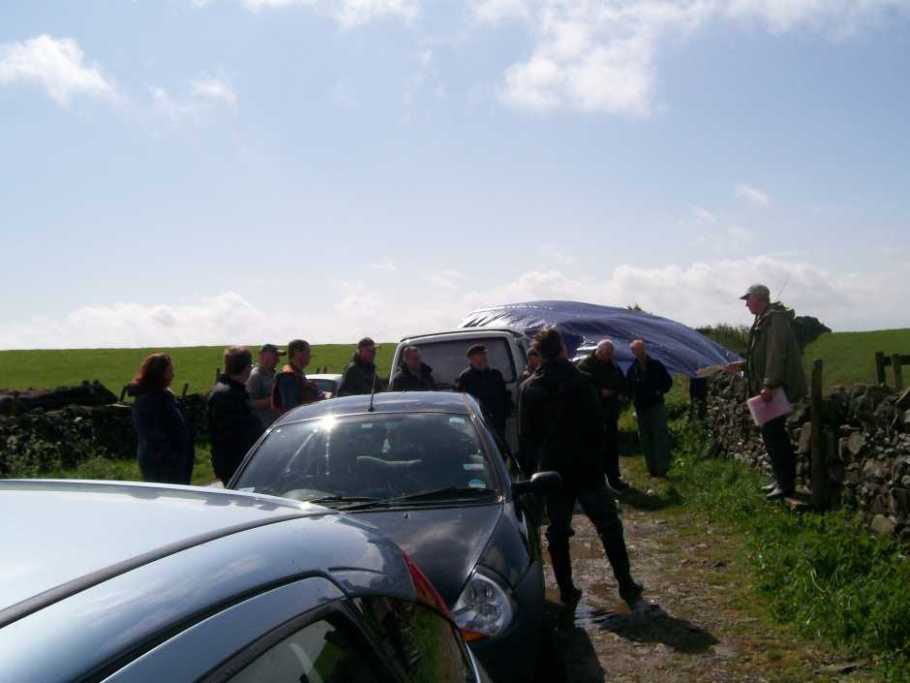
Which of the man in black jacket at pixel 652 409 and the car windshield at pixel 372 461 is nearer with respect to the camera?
the car windshield at pixel 372 461

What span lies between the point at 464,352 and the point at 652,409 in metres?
2.54

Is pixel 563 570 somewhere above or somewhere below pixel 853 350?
below

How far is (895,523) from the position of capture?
276 inches

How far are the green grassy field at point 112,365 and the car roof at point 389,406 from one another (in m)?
37.4

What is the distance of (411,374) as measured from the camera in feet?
36.5

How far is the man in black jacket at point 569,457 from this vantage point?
6.72m

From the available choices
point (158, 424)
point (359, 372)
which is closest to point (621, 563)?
point (158, 424)

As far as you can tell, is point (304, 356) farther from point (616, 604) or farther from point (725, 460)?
point (725, 460)

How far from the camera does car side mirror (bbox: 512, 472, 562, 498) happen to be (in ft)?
18.0

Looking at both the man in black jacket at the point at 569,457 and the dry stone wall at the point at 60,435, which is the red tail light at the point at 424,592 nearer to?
the man in black jacket at the point at 569,457

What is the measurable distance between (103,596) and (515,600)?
329 centimetres

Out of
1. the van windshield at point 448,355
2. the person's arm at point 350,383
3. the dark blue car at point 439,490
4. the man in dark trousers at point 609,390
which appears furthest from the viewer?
the van windshield at point 448,355

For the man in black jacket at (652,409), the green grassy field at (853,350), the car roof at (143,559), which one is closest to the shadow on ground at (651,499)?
the man in black jacket at (652,409)

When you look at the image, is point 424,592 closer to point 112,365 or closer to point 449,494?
point 449,494
